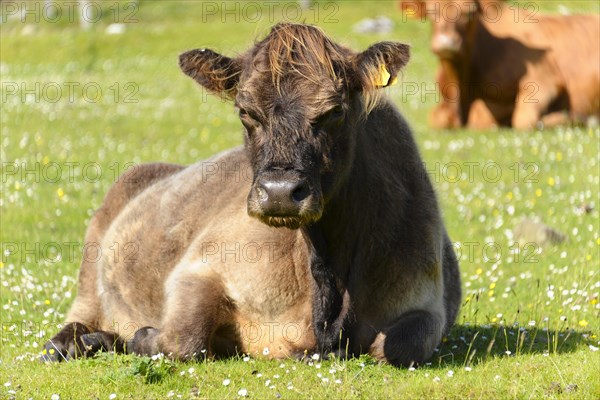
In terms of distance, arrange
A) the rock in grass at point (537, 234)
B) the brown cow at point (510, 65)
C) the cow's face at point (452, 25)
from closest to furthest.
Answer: the rock in grass at point (537, 234) < the cow's face at point (452, 25) < the brown cow at point (510, 65)

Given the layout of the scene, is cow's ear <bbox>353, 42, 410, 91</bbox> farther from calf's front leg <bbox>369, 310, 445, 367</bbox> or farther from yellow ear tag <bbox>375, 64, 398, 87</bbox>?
calf's front leg <bbox>369, 310, 445, 367</bbox>

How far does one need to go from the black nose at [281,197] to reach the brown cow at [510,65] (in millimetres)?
15037

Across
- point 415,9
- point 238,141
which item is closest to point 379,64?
point 238,141

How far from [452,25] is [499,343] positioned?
13.9m

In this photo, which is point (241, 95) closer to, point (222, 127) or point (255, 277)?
point (255, 277)

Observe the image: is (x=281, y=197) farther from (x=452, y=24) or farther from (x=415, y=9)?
(x=415, y=9)

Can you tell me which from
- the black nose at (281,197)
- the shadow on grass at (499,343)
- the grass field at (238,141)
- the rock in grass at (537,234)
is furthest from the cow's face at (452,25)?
the black nose at (281,197)

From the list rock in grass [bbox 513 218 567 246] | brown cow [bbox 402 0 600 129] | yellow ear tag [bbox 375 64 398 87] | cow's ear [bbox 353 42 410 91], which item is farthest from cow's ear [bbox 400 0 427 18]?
yellow ear tag [bbox 375 64 398 87]

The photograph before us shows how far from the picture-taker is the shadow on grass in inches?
323

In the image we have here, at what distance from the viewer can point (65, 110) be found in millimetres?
26062

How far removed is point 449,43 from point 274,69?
47.5ft

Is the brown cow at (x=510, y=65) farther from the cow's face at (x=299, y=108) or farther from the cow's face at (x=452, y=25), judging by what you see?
the cow's face at (x=299, y=108)

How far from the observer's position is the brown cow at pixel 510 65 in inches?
856

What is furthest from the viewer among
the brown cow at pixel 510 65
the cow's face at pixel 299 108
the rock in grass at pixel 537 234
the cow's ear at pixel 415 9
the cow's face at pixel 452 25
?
the cow's ear at pixel 415 9
